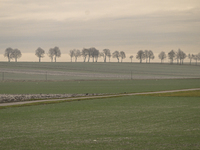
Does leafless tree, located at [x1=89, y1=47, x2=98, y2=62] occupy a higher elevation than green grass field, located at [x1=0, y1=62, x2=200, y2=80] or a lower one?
higher

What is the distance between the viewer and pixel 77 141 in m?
11.1

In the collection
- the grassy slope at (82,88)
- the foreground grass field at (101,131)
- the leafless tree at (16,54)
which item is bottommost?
the grassy slope at (82,88)

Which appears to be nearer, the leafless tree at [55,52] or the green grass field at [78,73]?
the green grass field at [78,73]

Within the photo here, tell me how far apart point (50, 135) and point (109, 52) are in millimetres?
165135

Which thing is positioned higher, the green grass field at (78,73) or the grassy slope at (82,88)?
the green grass field at (78,73)

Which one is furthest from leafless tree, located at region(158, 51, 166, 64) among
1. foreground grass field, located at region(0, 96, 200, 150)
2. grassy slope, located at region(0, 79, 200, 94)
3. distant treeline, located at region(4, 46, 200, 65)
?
foreground grass field, located at region(0, 96, 200, 150)

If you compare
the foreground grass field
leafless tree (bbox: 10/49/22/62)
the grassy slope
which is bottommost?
the grassy slope

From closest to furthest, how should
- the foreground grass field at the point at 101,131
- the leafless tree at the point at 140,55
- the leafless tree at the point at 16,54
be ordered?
the foreground grass field at the point at 101,131, the leafless tree at the point at 16,54, the leafless tree at the point at 140,55

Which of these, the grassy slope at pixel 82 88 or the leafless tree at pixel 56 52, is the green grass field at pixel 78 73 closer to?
the grassy slope at pixel 82 88

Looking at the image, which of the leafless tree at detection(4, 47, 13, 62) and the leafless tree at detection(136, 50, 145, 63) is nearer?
the leafless tree at detection(4, 47, 13, 62)

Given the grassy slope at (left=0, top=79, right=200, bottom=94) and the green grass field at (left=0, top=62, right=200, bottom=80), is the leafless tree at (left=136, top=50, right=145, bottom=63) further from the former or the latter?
the grassy slope at (left=0, top=79, right=200, bottom=94)

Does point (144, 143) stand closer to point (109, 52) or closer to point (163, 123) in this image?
point (163, 123)

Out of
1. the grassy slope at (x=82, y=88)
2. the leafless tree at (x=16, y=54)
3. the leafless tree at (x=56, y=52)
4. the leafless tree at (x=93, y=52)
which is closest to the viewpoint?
the grassy slope at (x=82, y=88)

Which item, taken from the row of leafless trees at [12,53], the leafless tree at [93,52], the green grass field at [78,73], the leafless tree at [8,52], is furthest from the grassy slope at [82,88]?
the leafless tree at [93,52]
